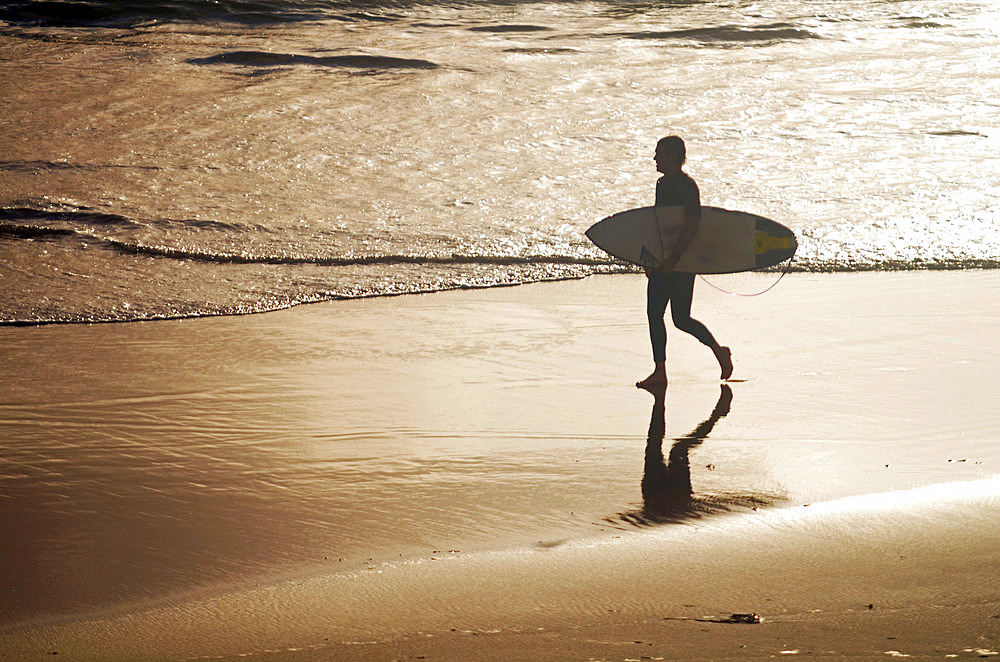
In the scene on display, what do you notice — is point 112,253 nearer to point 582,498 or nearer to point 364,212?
point 364,212

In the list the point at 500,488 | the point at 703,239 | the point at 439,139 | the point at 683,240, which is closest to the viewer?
the point at 500,488

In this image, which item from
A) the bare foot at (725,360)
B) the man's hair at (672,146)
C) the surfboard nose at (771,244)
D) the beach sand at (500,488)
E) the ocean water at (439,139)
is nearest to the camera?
the beach sand at (500,488)

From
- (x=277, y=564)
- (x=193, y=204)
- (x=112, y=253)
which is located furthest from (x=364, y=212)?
(x=277, y=564)

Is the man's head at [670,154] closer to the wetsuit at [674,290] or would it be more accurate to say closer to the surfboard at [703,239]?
the wetsuit at [674,290]

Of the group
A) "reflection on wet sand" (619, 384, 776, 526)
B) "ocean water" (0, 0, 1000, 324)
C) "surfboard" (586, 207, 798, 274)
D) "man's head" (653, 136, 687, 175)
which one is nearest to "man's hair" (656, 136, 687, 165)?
"man's head" (653, 136, 687, 175)

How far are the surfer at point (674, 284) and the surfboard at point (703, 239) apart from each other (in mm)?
49

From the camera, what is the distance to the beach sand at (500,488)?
3.36 m

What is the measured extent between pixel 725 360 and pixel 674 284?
54 centimetres

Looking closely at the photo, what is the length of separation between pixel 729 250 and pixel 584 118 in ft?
34.2

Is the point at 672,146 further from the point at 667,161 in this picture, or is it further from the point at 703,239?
the point at 703,239

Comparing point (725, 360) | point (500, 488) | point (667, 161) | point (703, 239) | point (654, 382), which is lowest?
point (500, 488)

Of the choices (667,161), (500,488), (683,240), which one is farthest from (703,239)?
(500,488)

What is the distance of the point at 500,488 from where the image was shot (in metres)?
4.76

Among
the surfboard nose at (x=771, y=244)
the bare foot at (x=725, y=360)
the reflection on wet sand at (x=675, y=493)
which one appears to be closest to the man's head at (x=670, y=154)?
the surfboard nose at (x=771, y=244)
